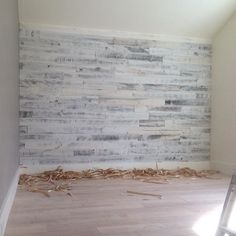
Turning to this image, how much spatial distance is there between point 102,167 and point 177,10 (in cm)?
210

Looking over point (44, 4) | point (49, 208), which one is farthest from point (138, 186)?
point (44, 4)

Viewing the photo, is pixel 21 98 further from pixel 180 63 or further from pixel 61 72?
pixel 180 63

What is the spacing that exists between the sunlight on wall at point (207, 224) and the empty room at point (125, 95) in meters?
0.80

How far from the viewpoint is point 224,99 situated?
4312mm

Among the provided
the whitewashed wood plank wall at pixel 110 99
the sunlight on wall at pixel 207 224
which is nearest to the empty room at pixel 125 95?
the whitewashed wood plank wall at pixel 110 99

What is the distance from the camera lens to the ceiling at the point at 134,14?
12.4ft

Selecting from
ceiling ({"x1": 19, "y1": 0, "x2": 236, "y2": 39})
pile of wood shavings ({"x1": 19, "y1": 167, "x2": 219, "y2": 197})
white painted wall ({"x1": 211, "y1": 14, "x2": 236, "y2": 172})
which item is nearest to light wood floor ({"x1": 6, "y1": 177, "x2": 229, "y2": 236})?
pile of wood shavings ({"x1": 19, "y1": 167, "x2": 219, "y2": 197})

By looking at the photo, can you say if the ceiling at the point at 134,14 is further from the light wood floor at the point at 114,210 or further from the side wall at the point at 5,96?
the light wood floor at the point at 114,210

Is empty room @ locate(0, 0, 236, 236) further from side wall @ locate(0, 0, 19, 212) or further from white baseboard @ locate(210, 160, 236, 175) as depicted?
side wall @ locate(0, 0, 19, 212)

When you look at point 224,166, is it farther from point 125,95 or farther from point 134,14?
point 134,14

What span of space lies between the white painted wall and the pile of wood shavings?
281mm

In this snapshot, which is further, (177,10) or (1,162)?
(177,10)

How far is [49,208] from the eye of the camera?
2508mm

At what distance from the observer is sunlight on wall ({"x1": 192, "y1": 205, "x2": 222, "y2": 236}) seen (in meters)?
2.01
